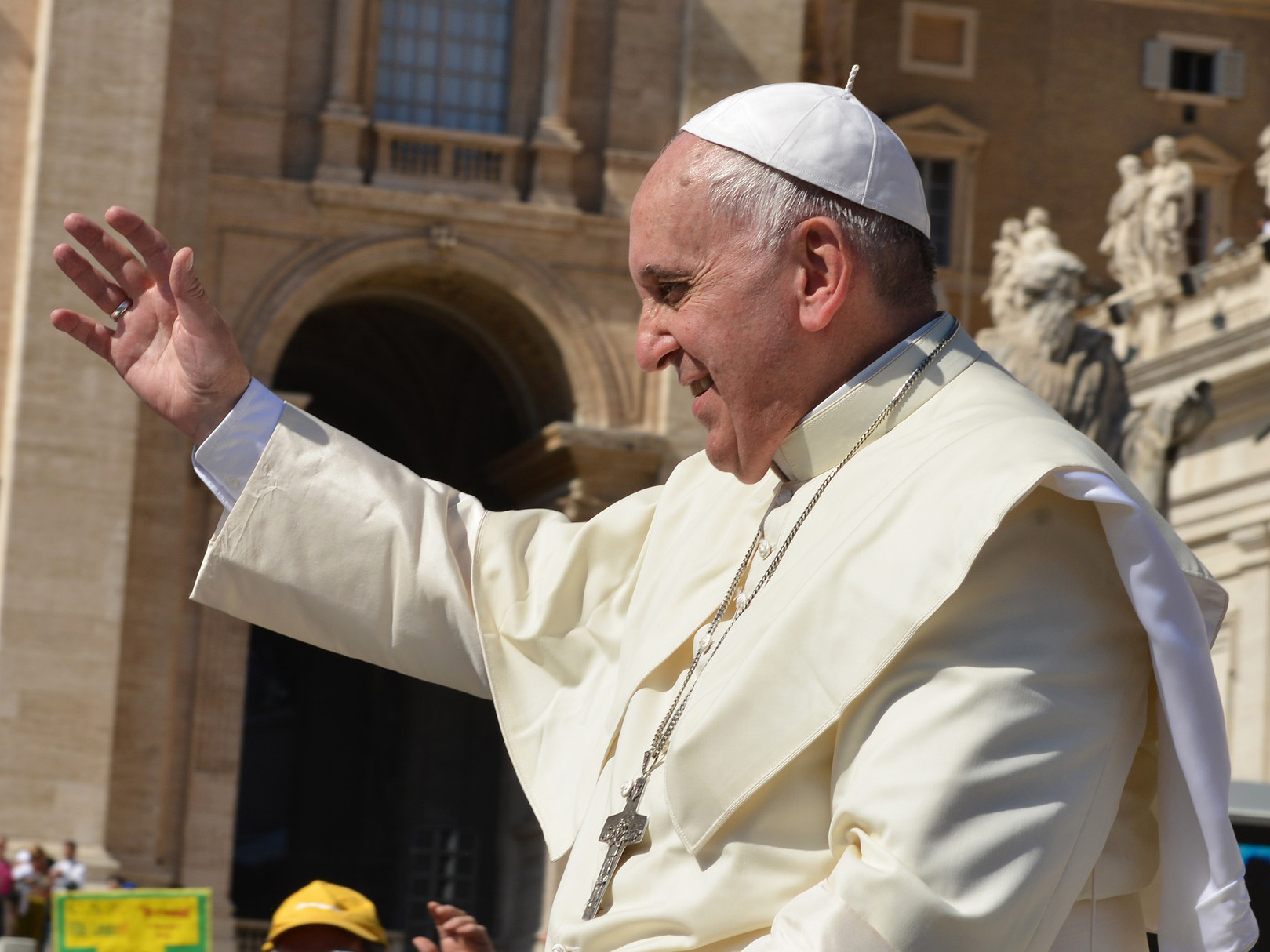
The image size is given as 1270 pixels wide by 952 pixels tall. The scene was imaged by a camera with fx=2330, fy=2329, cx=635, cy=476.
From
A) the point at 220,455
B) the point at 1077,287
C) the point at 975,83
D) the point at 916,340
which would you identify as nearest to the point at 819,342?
the point at 916,340

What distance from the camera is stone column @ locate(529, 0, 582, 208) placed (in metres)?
22.5

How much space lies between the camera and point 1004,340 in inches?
415

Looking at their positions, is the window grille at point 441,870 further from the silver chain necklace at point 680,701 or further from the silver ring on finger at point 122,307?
the silver chain necklace at point 680,701

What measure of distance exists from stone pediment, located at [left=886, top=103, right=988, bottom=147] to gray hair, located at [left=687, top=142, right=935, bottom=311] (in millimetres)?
27621

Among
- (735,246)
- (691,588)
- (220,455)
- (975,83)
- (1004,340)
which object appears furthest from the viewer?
(975,83)

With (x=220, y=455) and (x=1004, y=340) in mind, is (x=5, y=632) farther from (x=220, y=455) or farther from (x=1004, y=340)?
(x=220, y=455)

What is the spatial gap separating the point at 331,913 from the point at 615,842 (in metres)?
2.50

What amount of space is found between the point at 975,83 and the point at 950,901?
29.3m

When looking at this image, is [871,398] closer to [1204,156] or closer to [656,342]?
[656,342]

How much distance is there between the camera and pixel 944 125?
29781mm

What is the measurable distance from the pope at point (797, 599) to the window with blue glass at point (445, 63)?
20.3 m

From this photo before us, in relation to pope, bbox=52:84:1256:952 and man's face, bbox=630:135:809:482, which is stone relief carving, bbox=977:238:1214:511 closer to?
pope, bbox=52:84:1256:952

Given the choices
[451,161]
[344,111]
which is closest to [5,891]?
[344,111]

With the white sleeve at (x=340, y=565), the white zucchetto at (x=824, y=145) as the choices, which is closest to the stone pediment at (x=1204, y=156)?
the white sleeve at (x=340, y=565)
